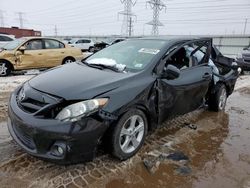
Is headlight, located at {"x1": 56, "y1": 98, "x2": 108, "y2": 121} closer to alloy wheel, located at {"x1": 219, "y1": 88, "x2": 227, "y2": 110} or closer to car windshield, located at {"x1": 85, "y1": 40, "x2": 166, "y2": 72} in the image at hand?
car windshield, located at {"x1": 85, "y1": 40, "x2": 166, "y2": 72}

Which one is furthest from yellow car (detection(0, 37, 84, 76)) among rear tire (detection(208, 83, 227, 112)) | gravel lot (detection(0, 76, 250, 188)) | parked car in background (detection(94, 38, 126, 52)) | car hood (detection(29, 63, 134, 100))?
rear tire (detection(208, 83, 227, 112))

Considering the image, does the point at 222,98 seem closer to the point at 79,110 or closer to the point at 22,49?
the point at 79,110

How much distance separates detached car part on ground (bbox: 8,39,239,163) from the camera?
8.23 ft

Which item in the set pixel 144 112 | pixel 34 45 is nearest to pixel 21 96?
pixel 144 112

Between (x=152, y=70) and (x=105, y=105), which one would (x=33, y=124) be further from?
(x=152, y=70)

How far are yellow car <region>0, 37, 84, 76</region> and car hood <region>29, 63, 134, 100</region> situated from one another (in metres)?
5.93

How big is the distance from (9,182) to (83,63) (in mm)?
2007

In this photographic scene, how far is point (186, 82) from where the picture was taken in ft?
12.7

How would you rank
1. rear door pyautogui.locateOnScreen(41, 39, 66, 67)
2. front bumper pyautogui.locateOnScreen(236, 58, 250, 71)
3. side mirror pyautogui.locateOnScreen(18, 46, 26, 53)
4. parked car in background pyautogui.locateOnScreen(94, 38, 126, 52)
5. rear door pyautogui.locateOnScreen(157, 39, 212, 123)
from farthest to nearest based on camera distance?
front bumper pyautogui.locateOnScreen(236, 58, 250, 71), rear door pyautogui.locateOnScreen(41, 39, 66, 67), side mirror pyautogui.locateOnScreen(18, 46, 26, 53), parked car in background pyautogui.locateOnScreen(94, 38, 126, 52), rear door pyautogui.locateOnScreen(157, 39, 212, 123)

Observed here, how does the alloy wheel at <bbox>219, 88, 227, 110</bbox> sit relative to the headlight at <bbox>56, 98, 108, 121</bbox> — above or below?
below

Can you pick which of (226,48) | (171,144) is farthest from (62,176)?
(226,48)

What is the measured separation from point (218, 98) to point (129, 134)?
282 centimetres

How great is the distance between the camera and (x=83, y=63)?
3.89 m

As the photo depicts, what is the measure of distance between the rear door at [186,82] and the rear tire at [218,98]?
0.62 metres
